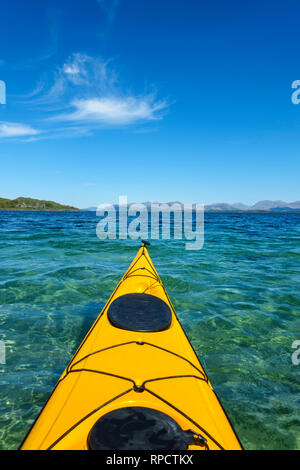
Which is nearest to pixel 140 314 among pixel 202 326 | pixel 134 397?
pixel 134 397

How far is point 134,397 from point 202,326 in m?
3.64

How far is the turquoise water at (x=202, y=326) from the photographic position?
10.9ft

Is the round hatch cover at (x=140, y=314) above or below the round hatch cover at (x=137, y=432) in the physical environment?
above

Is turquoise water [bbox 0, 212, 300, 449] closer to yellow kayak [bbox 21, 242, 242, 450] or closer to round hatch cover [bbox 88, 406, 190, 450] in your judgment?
yellow kayak [bbox 21, 242, 242, 450]

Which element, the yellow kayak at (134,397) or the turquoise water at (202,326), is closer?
the yellow kayak at (134,397)

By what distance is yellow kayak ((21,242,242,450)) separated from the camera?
1.72 m

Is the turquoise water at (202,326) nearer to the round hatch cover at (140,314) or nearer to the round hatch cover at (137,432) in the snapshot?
the round hatch cover at (140,314)

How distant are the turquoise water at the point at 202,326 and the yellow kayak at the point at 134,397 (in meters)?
1.34

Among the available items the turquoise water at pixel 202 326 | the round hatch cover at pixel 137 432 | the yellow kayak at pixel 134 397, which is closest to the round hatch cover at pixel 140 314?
the yellow kayak at pixel 134 397

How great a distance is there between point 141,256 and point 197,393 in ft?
16.3

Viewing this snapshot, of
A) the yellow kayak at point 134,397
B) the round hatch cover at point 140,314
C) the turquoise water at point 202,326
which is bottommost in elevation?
the turquoise water at point 202,326

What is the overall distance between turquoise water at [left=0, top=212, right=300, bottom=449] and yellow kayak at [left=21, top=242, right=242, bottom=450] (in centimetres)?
134

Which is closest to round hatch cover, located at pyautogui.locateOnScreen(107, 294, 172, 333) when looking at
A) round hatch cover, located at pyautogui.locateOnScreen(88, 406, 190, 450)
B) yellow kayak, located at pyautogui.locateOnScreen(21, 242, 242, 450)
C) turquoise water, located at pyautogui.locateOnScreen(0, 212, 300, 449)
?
yellow kayak, located at pyautogui.locateOnScreen(21, 242, 242, 450)

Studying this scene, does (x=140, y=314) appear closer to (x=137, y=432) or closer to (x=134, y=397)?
(x=134, y=397)
